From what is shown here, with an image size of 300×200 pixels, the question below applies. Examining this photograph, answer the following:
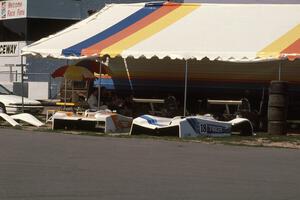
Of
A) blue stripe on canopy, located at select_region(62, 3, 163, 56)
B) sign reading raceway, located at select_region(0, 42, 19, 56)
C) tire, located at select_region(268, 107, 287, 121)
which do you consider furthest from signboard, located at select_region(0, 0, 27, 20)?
tire, located at select_region(268, 107, 287, 121)

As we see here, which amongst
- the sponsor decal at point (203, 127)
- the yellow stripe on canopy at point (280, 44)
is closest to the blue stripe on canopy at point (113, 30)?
the sponsor decal at point (203, 127)

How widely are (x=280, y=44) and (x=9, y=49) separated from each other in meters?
21.3

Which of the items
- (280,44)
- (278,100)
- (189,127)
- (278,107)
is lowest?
(189,127)

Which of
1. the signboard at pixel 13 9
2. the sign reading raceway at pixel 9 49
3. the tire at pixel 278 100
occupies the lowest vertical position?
the tire at pixel 278 100

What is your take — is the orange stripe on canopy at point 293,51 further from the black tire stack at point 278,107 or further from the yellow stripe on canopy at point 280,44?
the black tire stack at point 278,107

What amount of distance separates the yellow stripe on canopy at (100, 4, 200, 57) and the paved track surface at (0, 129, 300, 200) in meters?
4.44

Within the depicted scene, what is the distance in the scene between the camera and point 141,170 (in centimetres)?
1091

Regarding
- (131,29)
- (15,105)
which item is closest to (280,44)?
(131,29)

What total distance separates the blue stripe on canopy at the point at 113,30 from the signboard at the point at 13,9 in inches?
520

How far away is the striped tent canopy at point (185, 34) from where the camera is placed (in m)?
18.9

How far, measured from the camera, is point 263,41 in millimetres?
19203

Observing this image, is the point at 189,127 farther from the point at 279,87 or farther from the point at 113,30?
the point at 113,30

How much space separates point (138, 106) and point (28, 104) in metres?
4.55

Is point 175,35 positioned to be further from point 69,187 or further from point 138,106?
point 69,187
